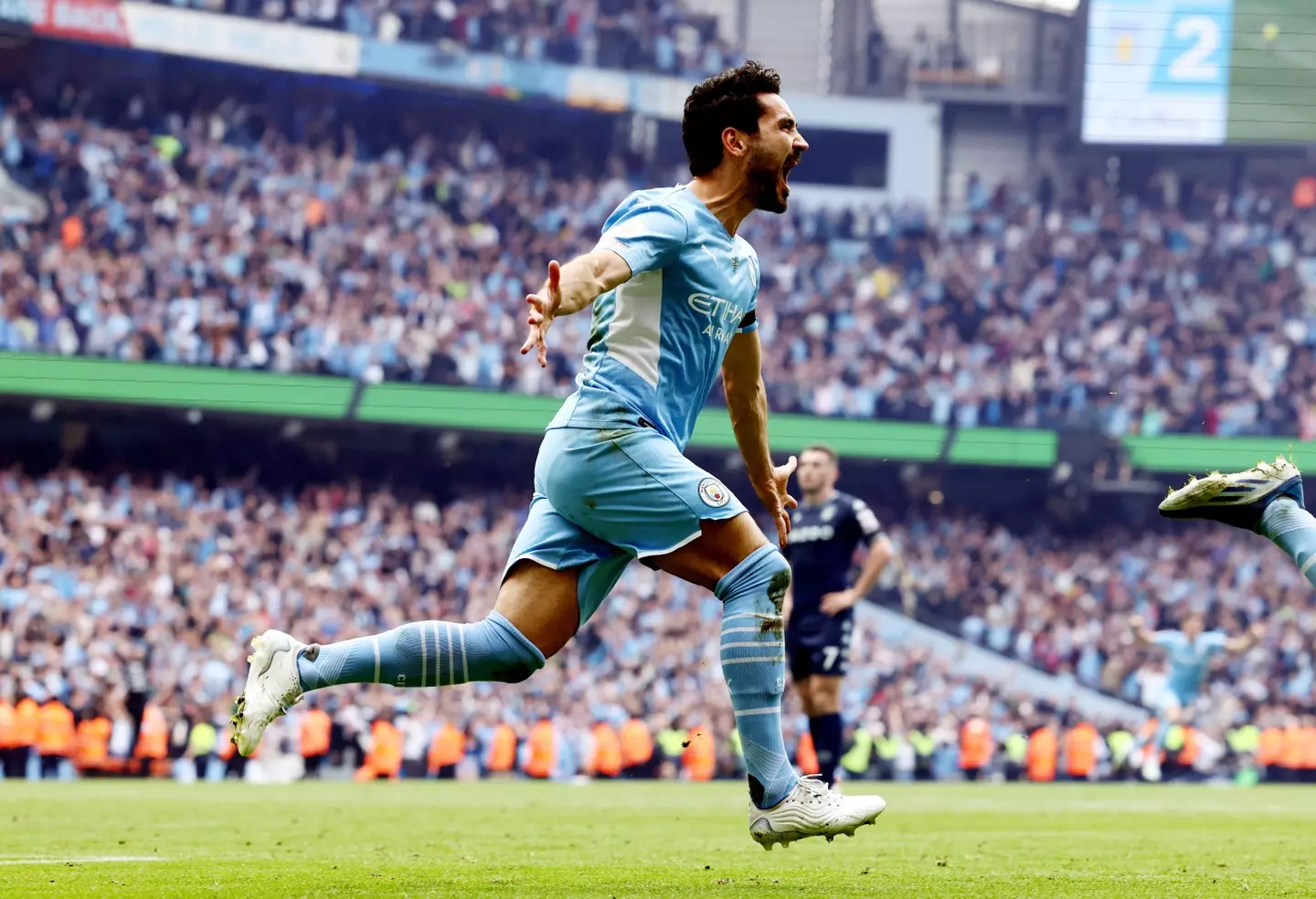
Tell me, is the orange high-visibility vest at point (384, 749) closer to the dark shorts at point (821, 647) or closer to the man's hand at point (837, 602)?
the dark shorts at point (821, 647)

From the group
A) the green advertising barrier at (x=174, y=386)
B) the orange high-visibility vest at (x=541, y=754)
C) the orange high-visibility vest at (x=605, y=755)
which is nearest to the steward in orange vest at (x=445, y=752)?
the orange high-visibility vest at (x=541, y=754)

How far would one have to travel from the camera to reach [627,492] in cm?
509

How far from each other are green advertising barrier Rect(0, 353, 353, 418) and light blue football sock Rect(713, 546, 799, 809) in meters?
19.8

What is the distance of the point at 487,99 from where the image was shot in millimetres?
31312

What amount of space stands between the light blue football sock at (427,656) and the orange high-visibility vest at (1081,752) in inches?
749

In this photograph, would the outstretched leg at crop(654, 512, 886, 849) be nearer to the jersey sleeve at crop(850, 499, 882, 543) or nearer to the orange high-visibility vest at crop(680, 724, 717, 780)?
the jersey sleeve at crop(850, 499, 882, 543)

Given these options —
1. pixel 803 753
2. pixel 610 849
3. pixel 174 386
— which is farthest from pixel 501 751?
pixel 610 849

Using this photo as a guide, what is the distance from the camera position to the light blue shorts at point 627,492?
5.07m

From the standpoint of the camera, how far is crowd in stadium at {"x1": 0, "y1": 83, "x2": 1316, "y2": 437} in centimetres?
2477

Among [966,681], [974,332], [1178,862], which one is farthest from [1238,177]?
[1178,862]

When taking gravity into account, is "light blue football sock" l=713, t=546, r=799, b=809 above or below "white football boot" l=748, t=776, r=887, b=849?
above

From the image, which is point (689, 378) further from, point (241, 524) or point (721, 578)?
point (241, 524)

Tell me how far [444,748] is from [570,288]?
16504 millimetres

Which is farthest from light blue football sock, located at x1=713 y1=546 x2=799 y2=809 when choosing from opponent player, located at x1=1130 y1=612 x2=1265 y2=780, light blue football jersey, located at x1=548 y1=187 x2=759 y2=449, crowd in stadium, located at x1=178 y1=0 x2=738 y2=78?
crowd in stadium, located at x1=178 y1=0 x2=738 y2=78
